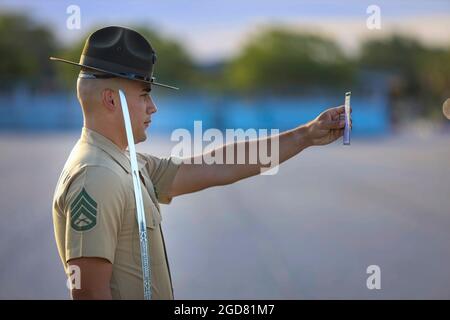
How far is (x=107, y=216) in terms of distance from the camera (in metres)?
2.55

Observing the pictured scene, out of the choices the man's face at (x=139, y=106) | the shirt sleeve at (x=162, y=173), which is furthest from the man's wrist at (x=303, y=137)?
the man's face at (x=139, y=106)

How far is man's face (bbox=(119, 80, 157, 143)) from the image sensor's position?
281 centimetres

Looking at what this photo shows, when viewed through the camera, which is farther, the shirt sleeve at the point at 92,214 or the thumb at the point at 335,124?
the thumb at the point at 335,124

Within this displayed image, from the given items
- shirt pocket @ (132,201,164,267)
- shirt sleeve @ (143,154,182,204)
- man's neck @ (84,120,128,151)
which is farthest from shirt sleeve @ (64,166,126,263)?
shirt sleeve @ (143,154,182,204)

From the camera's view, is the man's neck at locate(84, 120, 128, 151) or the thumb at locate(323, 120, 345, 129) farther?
the thumb at locate(323, 120, 345, 129)

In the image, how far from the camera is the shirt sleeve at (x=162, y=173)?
3379 millimetres

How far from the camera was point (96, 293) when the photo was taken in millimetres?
2578

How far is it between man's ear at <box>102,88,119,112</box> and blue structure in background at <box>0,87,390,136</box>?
4528cm

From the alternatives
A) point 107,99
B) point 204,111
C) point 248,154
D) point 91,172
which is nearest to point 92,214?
point 91,172

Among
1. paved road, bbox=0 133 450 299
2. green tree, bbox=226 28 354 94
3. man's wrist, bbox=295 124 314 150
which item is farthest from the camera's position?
green tree, bbox=226 28 354 94

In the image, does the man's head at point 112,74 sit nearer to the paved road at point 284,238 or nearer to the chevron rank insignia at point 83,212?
the chevron rank insignia at point 83,212

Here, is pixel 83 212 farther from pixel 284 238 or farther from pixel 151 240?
pixel 284 238

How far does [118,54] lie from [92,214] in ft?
1.87

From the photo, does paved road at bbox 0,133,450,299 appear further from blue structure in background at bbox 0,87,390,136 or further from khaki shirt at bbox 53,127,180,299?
blue structure in background at bbox 0,87,390,136
